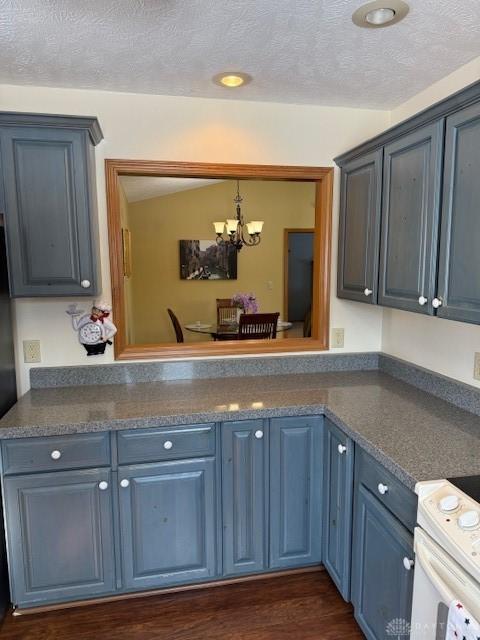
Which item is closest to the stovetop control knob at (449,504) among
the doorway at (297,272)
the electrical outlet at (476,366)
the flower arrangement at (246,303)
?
the electrical outlet at (476,366)

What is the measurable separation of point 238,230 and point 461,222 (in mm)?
4287

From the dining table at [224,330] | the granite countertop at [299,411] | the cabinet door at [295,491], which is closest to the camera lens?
the granite countertop at [299,411]

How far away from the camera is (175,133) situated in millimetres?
2326

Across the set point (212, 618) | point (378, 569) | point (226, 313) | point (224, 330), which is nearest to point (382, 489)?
point (378, 569)

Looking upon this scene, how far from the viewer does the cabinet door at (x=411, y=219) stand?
168 cm

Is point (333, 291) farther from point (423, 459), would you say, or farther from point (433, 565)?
point (433, 565)

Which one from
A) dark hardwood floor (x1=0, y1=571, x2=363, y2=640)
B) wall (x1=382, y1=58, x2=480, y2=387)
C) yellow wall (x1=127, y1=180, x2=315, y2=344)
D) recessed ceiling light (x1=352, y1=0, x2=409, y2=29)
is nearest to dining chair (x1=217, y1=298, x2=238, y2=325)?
yellow wall (x1=127, y1=180, x2=315, y2=344)

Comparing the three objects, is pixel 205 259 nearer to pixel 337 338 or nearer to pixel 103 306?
pixel 337 338

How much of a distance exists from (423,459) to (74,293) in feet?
5.23

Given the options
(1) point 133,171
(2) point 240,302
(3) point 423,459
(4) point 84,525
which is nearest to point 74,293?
(1) point 133,171

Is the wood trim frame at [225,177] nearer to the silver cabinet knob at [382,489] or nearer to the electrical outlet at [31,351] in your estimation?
the electrical outlet at [31,351]

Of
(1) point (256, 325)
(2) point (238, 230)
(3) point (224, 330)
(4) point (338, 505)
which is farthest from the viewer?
(2) point (238, 230)

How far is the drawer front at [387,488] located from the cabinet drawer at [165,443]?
0.65 metres

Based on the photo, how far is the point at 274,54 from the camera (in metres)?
1.80
